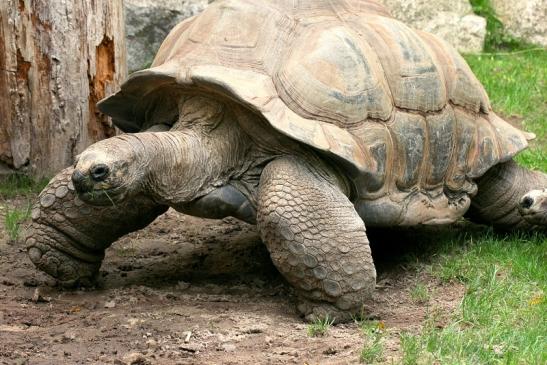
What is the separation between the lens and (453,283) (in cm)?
529

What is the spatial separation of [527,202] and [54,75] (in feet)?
10.9

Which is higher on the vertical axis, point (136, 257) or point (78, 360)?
point (78, 360)

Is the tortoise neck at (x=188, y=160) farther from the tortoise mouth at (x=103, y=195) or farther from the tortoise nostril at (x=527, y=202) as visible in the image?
the tortoise nostril at (x=527, y=202)

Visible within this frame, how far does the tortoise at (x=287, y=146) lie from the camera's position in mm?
4617

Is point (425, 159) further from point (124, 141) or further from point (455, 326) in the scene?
point (124, 141)

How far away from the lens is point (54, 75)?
262 inches

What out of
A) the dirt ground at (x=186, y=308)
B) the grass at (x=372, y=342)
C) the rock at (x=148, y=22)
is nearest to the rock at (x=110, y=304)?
the dirt ground at (x=186, y=308)

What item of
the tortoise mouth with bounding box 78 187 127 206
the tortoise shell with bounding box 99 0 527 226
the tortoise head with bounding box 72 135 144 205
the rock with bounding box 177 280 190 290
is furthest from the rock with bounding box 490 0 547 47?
the tortoise mouth with bounding box 78 187 127 206

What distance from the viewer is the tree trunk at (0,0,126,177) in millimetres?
6570

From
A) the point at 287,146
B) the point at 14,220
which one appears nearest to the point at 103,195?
the point at 287,146

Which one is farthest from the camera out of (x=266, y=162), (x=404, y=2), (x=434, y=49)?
(x=404, y=2)

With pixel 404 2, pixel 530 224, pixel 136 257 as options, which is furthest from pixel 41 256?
pixel 404 2

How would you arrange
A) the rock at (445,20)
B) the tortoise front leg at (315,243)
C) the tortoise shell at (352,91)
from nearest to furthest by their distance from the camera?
the tortoise front leg at (315,243) < the tortoise shell at (352,91) < the rock at (445,20)

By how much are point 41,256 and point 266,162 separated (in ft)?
4.27
